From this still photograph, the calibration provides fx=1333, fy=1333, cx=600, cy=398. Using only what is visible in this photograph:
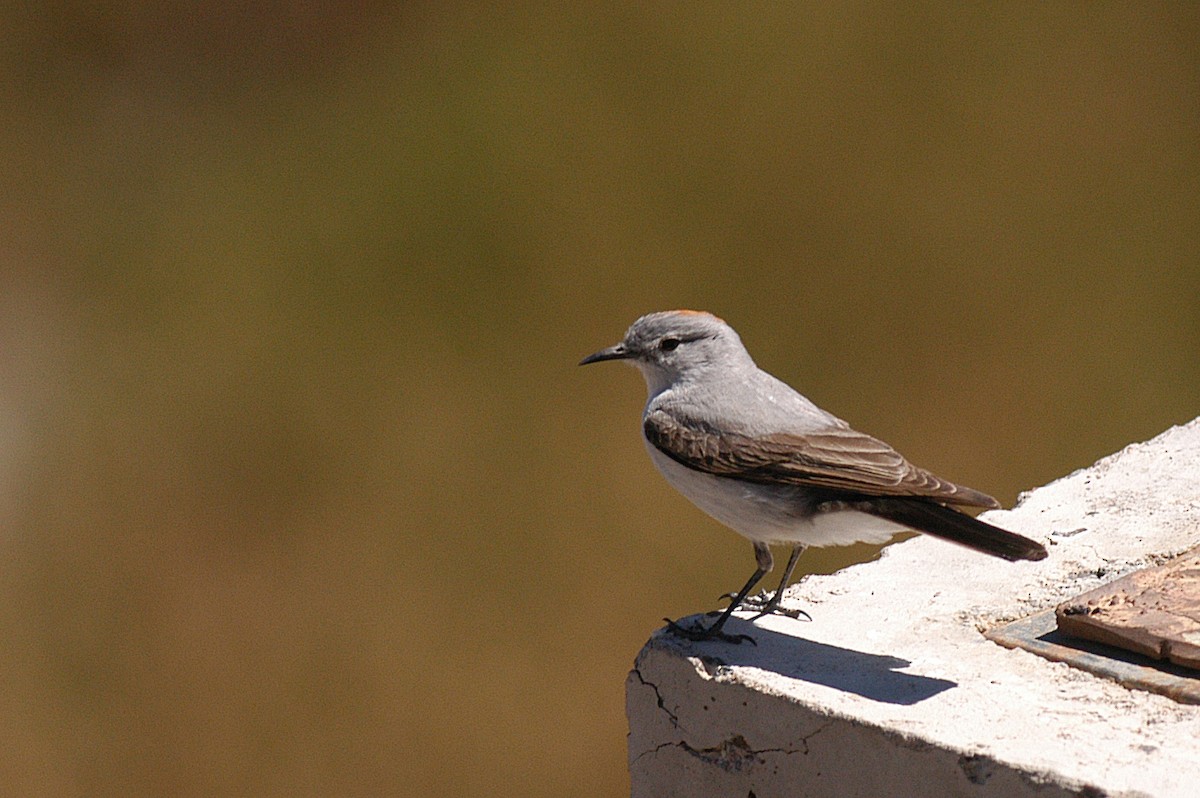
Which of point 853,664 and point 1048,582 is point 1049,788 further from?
point 1048,582

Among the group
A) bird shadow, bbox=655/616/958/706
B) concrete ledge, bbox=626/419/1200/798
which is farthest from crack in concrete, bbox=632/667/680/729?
bird shadow, bbox=655/616/958/706

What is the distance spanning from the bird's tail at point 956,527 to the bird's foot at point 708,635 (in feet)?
1.52

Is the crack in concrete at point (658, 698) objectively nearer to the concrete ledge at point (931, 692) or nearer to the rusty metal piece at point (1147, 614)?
the concrete ledge at point (931, 692)

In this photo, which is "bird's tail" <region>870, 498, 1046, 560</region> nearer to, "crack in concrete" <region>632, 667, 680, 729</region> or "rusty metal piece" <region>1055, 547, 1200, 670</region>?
"rusty metal piece" <region>1055, 547, 1200, 670</region>

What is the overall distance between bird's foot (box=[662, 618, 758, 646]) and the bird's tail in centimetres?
46

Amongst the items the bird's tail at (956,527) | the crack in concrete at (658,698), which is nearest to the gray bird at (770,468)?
the bird's tail at (956,527)

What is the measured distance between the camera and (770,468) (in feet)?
11.6

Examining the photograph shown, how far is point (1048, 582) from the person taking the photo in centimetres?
363

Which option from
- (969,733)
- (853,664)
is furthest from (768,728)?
(969,733)

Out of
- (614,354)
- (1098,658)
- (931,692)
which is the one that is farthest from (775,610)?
(614,354)

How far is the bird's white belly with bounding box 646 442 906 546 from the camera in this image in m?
3.52

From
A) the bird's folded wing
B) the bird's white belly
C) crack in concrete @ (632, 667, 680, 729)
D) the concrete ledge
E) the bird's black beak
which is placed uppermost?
the bird's black beak

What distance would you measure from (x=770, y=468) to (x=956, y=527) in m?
0.54

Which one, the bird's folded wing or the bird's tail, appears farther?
the bird's folded wing
